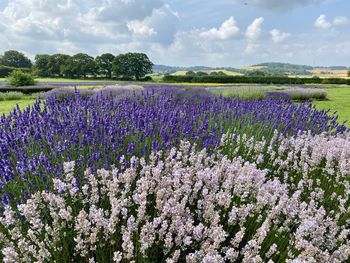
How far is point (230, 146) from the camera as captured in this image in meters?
4.44

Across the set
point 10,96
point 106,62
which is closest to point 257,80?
point 10,96

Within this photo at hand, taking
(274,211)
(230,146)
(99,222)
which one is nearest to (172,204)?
(99,222)

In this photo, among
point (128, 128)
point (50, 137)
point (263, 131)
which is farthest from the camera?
point (263, 131)

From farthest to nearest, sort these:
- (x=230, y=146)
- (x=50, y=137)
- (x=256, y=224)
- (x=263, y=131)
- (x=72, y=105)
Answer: (x=263, y=131), (x=72, y=105), (x=230, y=146), (x=50, y=137), (x=256, y=224)

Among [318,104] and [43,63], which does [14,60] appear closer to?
[43,63]

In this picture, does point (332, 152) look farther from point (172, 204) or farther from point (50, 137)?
point (50, 137)

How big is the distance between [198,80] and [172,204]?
39835mm

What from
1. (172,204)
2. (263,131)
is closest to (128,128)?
(172,204)

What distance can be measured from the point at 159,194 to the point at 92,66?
191 feet

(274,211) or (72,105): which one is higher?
(72,105)

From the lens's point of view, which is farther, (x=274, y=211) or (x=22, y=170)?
(x=22, y=170)

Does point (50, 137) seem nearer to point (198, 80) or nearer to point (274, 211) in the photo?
point (274, 211)

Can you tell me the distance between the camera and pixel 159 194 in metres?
2.22

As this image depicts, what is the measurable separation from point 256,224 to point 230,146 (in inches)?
74.6
